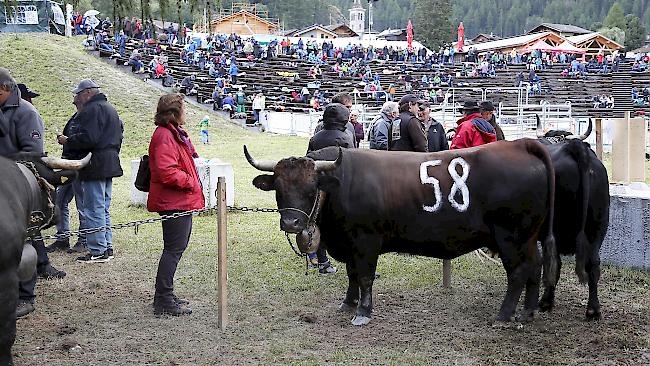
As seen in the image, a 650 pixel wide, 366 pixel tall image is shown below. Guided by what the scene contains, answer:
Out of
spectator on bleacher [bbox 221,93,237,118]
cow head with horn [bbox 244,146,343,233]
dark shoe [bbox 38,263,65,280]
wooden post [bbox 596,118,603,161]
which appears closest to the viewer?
cow head with horn [bbox 244,146,343,233]

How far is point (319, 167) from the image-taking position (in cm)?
616

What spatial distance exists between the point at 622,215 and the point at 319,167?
401 cm

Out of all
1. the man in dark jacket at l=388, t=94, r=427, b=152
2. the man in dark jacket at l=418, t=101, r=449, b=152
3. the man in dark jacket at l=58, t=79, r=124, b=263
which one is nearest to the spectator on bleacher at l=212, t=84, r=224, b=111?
the man in dark jacket at l=418, t=101, r=449, b=152

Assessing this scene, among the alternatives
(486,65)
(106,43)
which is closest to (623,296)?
Answer: (106,43)

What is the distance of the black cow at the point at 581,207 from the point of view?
647cm

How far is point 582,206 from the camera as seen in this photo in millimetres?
6461

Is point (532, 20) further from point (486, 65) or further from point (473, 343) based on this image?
point (473, 343)

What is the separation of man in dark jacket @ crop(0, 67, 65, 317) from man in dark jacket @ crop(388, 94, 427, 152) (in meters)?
3.89

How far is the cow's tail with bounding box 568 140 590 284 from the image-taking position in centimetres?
636

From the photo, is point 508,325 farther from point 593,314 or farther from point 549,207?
point 549,207

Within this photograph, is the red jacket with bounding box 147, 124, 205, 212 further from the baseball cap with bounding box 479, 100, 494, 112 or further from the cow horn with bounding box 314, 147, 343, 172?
the baseball cap with bounding box 479, 100, 494, 112

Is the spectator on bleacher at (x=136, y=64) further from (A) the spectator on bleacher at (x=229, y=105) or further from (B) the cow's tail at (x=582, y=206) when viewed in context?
(B) the cow's tail at (x=582, y=206)

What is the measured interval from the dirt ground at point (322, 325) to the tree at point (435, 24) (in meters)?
94.3

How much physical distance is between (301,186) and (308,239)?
46 cm
